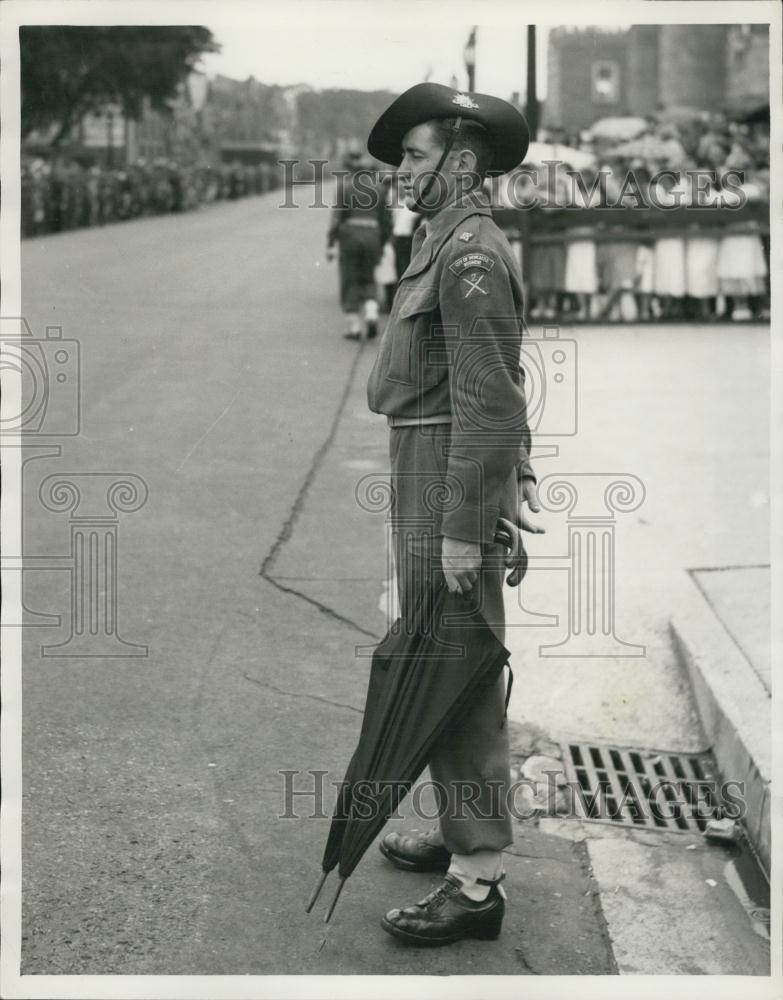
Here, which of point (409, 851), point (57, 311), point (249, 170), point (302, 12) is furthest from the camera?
point (249, 170)

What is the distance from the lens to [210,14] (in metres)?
3.67

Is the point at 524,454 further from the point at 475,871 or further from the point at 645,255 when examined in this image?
the point at 645,255

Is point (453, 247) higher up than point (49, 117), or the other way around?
point (49, 117)

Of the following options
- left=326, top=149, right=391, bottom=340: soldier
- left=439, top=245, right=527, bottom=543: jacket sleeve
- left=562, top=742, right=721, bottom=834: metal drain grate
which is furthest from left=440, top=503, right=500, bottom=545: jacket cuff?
left=326, top=149, right=391, bottom=340: soldier

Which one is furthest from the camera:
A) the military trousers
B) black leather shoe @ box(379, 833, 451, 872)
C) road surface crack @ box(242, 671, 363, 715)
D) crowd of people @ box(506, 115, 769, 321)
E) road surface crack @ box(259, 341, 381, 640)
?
crowd of people @ box(506, 115, 769, 321)

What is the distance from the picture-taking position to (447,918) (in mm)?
3520

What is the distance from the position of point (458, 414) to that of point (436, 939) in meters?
1.32

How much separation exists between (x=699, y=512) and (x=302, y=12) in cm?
448

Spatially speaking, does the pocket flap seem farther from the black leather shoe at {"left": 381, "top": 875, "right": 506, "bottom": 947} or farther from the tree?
the tree

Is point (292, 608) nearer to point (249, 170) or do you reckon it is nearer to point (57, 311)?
point (57, 311)

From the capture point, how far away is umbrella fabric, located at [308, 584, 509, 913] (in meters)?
3.42

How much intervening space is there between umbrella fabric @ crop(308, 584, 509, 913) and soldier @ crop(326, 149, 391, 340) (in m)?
10.7

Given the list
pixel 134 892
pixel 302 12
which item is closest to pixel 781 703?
pixel 134 892

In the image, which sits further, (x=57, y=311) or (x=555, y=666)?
(x=57, y=311)
